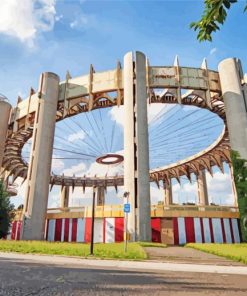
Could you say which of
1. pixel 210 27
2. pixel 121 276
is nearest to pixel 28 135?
pixel 121 276

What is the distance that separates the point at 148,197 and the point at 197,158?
958 inches

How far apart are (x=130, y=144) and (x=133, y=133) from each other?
1.51m

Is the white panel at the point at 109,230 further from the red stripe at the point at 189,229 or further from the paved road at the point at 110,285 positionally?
the paved road at the point at 110,285

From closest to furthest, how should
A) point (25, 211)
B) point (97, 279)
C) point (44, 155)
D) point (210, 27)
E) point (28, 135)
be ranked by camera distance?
point (210, 27), point (97, 279), point (25, 211), point (44, 155), point (28, 135)

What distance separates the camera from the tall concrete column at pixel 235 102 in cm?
3297

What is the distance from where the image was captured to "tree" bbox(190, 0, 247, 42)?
166 inches

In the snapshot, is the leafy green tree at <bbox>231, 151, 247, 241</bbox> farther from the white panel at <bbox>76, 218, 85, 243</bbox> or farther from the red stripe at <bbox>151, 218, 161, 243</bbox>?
the white panel at <bbox>76, 218, 85, 243</bbox>

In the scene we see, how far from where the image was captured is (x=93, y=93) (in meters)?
39.0

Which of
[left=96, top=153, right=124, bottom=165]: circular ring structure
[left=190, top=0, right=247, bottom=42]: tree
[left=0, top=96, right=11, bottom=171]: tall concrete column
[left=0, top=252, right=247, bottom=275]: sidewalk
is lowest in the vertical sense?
[left=0, top=252, right=247, bottom=275]: sidewalk

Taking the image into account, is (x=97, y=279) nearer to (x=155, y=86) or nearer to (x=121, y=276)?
(x=121, y=276)

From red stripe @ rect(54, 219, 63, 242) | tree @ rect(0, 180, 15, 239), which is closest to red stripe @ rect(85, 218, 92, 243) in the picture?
red stripe @ rect(54, 219, 63, 242)

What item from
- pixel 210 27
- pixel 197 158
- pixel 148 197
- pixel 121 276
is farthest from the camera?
pixel 197 158

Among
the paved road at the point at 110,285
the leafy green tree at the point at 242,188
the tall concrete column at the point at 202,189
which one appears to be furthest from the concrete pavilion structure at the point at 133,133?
the paved road at the point at 110,285

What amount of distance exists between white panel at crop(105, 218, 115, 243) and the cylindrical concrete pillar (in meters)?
6.13
